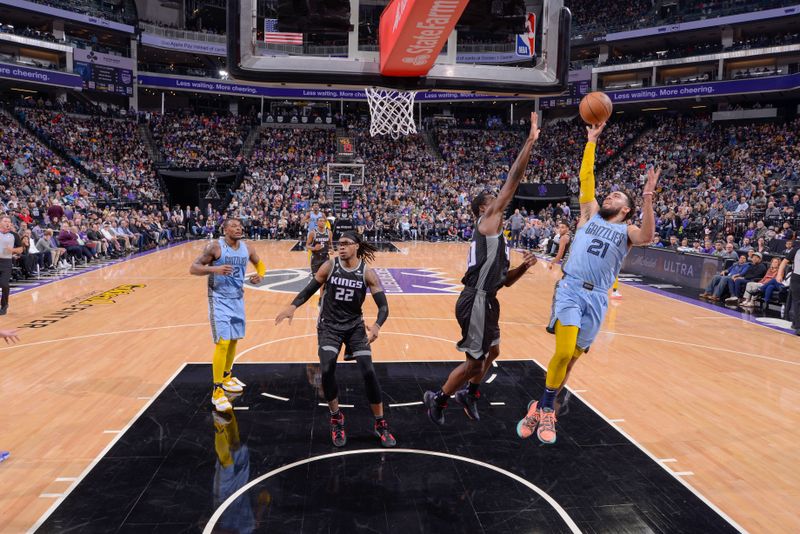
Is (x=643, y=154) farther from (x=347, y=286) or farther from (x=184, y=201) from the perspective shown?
(x=347, y=286)

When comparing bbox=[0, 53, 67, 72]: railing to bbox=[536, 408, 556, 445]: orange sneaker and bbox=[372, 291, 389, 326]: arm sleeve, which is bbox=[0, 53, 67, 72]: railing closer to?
bbox=[372, 291, 389, 326]: arm sleeve

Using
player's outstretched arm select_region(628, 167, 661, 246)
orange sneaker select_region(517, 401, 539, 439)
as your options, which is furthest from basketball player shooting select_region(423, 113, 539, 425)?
player's outstretched arm select_region(628, 167, 661, 246)

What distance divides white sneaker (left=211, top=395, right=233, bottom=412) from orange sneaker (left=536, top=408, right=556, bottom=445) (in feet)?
9.60

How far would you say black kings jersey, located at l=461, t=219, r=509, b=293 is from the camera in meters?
4.62

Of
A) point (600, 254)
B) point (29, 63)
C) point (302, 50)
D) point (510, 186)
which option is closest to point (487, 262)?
point (510, 186)

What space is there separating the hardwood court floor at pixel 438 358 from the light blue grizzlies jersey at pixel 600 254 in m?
1.61

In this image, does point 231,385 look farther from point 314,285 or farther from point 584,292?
point 584,292

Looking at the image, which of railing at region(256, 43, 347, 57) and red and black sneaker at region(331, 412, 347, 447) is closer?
red and black sneaker at region(331, 412, 347, 447)

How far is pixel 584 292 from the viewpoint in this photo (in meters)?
4.38

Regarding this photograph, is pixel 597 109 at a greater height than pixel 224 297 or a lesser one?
greater

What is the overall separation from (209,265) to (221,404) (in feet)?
4.36

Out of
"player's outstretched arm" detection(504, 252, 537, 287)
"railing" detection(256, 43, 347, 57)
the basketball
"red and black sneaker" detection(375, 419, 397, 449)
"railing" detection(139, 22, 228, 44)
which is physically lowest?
"red and black sneaker" detection(375, 419, 397, 449)

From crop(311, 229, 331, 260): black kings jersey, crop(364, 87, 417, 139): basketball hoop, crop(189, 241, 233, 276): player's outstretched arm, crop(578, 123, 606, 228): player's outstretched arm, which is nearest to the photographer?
crop(578, 123, 606, 228): player's outstretched arm

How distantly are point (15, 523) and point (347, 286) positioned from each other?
271cm
